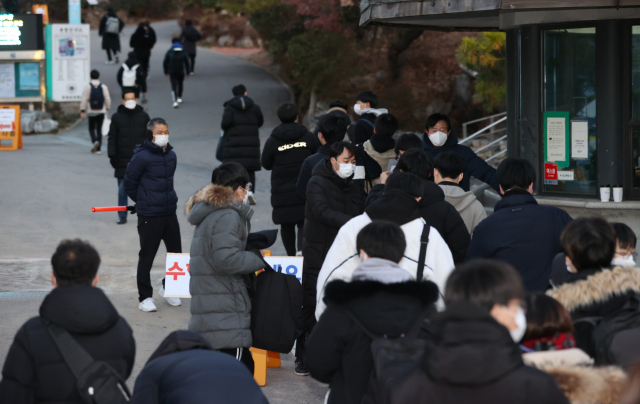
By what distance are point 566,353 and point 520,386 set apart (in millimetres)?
422

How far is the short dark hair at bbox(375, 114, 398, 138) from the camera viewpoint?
6.80 metres

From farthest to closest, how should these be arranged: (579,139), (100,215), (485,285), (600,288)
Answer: (100,215) → (579,139) → (600,288) → (485,285)

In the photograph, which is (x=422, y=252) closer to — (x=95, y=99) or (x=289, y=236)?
(x=289, y=236)

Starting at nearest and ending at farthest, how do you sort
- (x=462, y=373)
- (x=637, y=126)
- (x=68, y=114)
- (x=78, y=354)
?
(x=462, y=373) → (x=78, y=354) → (x=637, y=126) → (x=68, y=114)

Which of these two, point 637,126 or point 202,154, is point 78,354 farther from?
point 202,154

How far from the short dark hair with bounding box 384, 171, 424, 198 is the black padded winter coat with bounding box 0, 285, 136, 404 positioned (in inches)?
72.0

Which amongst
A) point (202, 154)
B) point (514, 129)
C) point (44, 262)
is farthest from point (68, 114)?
point (514, 129)

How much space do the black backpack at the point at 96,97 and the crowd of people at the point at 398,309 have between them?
33.7 feet

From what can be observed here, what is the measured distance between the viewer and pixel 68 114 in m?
20.7

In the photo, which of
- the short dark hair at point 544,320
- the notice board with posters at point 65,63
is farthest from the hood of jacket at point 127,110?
the notice board with posters at point 65,63

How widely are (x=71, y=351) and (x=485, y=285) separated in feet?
5.40

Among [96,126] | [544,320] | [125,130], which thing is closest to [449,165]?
[544,320]

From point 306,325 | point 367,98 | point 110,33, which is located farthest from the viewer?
point 110,33

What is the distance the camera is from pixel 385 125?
22.4ft
